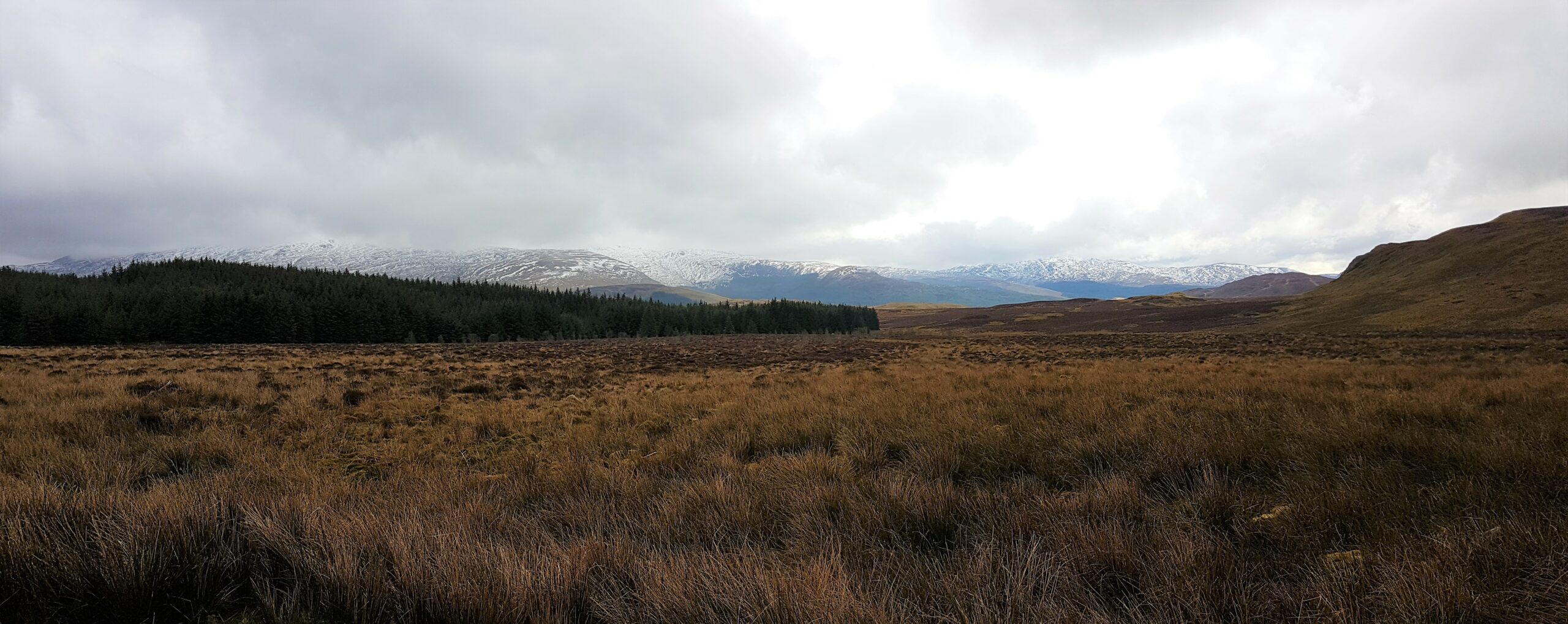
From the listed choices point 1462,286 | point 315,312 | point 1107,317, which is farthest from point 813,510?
point 1107,317

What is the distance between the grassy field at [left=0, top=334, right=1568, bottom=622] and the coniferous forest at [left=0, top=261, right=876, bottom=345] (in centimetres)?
6910

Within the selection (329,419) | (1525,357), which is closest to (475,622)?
(329,419)

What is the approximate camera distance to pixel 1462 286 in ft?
194

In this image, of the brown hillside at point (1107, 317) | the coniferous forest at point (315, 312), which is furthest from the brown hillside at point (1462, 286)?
the coniferous forest at point (315, 312)

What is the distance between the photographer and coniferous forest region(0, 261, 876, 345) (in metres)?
54.7

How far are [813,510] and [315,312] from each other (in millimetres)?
81972

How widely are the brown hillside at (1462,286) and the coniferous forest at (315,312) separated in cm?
7421

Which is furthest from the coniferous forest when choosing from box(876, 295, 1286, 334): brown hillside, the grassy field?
the grassy field

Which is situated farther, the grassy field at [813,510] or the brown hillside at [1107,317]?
the brown hillside at [1107,317]

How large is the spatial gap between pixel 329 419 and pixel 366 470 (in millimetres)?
3572

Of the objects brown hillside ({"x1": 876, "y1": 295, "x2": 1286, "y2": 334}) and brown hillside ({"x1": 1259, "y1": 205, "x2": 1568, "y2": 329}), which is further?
brown hillside ({"x1": 876, "y1": 295, "x2": 1286, "y2": 334})

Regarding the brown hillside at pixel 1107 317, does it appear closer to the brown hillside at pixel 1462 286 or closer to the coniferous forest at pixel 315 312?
the brown hillside at pixel 1462 286

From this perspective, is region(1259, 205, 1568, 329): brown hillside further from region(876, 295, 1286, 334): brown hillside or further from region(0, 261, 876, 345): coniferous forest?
region(0, 261, 876, 345): coniferous forest

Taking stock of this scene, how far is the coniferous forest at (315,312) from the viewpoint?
5472 centimetres
